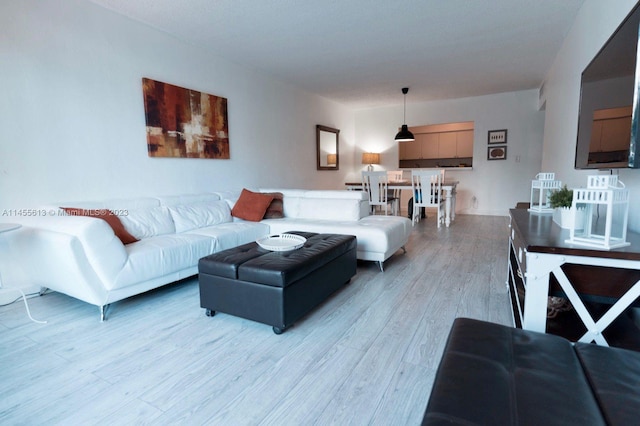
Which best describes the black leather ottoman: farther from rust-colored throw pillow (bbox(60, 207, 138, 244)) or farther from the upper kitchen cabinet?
the upper kitchen cabinet

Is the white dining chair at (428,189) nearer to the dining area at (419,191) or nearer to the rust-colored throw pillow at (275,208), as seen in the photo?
the dining area at (419,191)

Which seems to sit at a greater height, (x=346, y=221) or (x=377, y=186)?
(x=377, y=186)

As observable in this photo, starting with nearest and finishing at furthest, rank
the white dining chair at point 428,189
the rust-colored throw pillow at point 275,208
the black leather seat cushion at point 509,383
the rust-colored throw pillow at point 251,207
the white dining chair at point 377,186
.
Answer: the black leather seat cushion at point 509,383 < the rust-colored throw pillow at point 251,207 < the rust-colored throw pillow at point 275,208 < the white dining chair at point 428,189 < the white dining chair at point 377,186

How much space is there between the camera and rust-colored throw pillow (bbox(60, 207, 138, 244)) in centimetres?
246

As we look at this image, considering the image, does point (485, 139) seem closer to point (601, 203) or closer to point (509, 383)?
point (601, 203)

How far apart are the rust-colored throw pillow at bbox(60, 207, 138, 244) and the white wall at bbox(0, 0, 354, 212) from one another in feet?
1.18

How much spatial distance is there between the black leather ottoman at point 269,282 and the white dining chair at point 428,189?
3.39 m

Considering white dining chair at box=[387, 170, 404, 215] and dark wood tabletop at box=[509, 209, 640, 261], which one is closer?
dark wood tabletop at box=[509, 209, 640, 261]

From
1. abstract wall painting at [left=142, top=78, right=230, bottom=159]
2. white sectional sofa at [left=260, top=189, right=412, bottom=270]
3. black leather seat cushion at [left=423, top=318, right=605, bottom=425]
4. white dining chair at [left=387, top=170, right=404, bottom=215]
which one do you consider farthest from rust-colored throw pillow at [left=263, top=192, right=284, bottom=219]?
black leather seat cushion at [left=423, top=318, right=605, bottom=425]

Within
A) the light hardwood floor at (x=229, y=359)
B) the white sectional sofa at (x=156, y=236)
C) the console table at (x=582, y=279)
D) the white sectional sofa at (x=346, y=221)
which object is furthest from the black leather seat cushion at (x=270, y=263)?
the console table at (x=582, y=279)

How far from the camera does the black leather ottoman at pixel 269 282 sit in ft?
6.13

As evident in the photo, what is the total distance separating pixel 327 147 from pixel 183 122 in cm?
355

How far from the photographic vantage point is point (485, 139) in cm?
648

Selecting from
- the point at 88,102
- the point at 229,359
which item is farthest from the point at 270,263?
the point at 88,102
